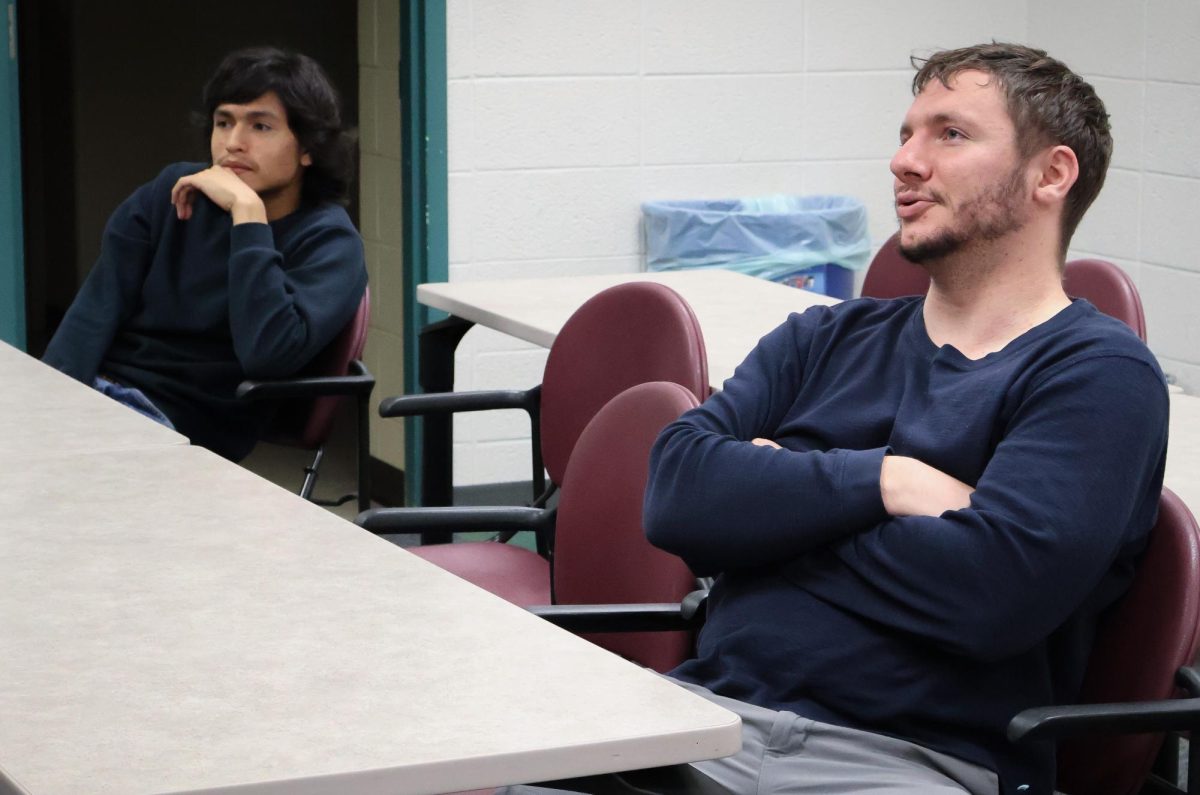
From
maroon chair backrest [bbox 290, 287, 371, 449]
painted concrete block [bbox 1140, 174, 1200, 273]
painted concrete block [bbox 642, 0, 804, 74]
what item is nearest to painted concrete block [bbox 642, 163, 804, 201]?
painted concrete block [bbox 642, 0, 804, 74]

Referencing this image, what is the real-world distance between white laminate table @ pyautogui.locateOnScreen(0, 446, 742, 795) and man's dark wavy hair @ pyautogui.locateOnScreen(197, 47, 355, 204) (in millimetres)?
1837

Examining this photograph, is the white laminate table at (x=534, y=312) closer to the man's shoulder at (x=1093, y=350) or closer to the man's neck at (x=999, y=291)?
the man's neck at (x=999, y=291)

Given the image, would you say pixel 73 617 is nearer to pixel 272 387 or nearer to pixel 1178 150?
pixel 272 387

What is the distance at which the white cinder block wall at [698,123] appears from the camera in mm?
4516

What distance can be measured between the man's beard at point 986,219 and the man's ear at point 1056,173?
0.02 m

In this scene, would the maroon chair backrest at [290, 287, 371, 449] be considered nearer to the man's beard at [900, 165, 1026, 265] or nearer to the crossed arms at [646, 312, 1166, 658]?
the crossed arms at [646, 312, 1166, 658]

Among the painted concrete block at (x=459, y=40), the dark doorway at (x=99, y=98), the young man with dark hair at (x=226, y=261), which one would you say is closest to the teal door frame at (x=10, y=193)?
the young man with dark hair at (x=226, y=261)

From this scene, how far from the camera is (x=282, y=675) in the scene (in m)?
1.31

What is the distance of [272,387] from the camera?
10.6ft

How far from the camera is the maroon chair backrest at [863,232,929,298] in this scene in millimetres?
3449

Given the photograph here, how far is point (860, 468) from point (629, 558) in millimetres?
424

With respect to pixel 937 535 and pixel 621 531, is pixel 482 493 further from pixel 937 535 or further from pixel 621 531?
pixel 937 535

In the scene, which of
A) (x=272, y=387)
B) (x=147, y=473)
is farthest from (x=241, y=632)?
(x=272, y=387)

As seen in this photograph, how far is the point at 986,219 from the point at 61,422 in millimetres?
1176
